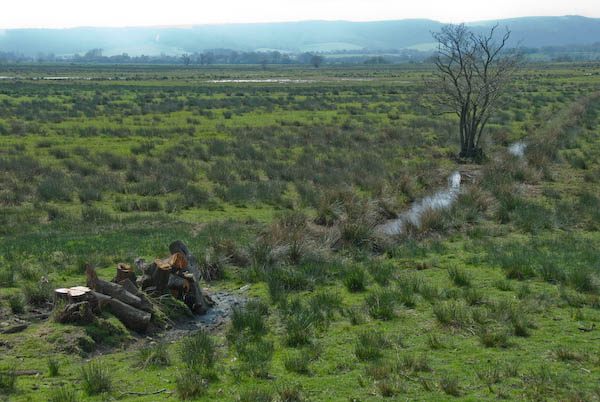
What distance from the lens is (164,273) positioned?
30.0 ft

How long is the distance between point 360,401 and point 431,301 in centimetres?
347

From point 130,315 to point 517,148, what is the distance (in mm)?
24943

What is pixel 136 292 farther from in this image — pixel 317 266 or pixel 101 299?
pixel 317 266

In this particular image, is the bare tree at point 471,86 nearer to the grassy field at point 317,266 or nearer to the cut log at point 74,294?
the grassy field at point 317,266

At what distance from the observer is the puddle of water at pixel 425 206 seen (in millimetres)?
15085

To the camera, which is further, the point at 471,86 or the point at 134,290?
the point at 471,86

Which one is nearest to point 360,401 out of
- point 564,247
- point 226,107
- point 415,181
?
point 564,247

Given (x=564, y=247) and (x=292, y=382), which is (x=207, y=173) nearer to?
(x=564, y=247)

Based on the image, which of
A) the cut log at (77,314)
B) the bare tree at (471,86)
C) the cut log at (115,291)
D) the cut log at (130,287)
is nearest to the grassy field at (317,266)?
the cut log at (77,314)

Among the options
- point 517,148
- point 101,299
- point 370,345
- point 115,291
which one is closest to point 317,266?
point 370,345

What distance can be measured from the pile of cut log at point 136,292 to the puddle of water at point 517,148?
20.8 metres

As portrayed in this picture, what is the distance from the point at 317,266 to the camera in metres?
11.1

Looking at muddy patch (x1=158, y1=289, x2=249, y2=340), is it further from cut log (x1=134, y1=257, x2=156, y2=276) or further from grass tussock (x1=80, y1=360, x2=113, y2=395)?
grass tussock (x1=80, y1=360, x2=113, y2=395)

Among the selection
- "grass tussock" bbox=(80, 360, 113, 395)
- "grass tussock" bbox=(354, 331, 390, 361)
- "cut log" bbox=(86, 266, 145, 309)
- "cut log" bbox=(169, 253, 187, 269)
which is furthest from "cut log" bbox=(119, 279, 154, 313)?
"grass tussock" bbox=(354, 331, 390, 361)
